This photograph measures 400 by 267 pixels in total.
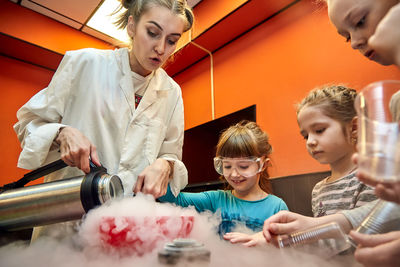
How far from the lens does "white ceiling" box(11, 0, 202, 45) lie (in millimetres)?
3432

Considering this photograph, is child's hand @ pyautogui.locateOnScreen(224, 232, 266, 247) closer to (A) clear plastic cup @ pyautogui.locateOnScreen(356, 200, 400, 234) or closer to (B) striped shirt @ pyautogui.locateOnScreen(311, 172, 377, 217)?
(A) clear plastic cup @ pyautogui.locateOnScreen(356, 200, 400, 234)

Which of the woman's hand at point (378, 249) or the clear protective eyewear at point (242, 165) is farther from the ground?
the clear protective eyewear at point (242, 165)

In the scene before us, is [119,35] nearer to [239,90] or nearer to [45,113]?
[239,90]

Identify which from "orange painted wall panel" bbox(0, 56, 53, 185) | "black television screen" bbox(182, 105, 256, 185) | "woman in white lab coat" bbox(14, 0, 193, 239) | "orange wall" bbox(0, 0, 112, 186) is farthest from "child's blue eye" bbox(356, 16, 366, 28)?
"orange painted wall panel" bbox(0, 56, 53, 185)

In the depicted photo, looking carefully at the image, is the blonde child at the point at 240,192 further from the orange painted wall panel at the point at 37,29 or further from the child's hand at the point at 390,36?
the orange painted wall panel at the point at 37,29

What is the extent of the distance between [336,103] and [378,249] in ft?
3.87

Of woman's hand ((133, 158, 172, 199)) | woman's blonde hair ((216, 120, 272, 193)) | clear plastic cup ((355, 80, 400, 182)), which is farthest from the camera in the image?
woman's blonde hair ((216, 120, 272, 193))

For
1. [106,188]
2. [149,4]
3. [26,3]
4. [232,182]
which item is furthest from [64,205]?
[26,3]

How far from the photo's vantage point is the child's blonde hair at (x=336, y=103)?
57.4 inches

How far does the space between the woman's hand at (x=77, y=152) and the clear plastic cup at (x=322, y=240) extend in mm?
652

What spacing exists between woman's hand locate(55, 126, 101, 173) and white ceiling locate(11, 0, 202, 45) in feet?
9.45

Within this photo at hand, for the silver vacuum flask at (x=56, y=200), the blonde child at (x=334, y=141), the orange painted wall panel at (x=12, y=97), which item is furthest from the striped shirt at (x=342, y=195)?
the orange painted wall panel at (x=12, y=97)

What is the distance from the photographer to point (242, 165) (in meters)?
1.82

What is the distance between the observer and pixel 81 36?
404cm
